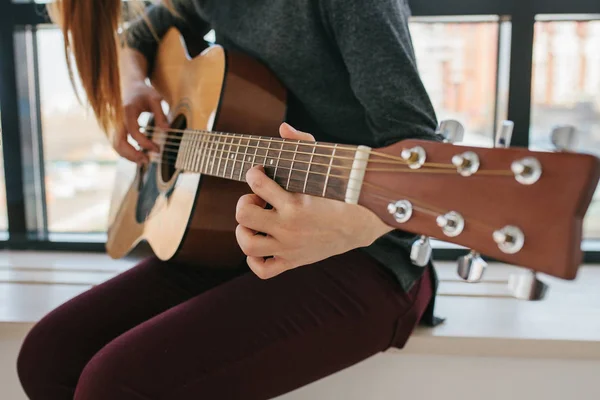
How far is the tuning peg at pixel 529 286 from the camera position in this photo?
44cm

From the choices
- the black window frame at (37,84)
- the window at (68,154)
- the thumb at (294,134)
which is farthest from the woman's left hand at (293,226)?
the window at (68,154)

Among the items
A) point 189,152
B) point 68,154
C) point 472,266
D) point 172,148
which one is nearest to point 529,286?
point 472,266

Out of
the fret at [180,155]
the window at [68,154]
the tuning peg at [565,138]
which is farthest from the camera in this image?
the window at [68,154]

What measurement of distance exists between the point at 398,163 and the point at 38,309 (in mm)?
852

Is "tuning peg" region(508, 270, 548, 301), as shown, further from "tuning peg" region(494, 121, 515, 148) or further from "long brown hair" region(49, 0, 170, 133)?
"long brown hair" region(49, 0, 170, 133)

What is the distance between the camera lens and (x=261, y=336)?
0.71 m

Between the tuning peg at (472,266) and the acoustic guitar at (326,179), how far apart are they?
0.7 inches

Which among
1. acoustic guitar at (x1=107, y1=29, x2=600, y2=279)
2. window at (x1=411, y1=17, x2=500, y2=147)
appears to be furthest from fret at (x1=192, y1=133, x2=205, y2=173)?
window at (x1=411, y1=17, x2=500, y2=147)

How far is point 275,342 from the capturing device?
2.34ft

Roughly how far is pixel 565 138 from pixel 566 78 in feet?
3.36

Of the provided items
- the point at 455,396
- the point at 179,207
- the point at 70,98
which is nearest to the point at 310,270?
the point at 179,207

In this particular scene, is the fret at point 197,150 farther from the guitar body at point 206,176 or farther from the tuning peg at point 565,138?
the tuning peg at point 565,138

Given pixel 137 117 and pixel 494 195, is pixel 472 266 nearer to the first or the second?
pixel 494 195

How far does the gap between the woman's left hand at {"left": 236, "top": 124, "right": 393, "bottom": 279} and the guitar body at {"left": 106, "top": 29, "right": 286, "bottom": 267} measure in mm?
183
